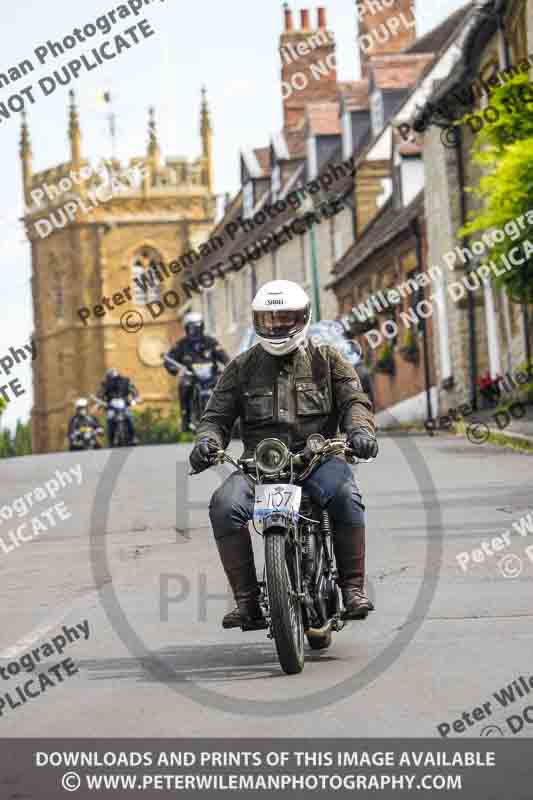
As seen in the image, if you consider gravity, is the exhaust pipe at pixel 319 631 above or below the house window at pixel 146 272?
below

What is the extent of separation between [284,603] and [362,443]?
0.97 m

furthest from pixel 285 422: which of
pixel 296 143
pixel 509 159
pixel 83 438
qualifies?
pixel 296 143

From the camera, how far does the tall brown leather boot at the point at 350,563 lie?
807 centimetres

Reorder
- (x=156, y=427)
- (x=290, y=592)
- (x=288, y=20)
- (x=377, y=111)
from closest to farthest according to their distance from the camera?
(x=290, y=592) → (x=377, y=111) → (x=288, y=20) → (x=156, y=427)

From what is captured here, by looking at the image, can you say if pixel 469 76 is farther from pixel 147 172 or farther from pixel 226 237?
pixel 147 172

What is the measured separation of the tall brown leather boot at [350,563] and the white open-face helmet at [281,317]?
0.88 m

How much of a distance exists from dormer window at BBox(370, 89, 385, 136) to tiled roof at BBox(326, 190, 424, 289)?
222 cm

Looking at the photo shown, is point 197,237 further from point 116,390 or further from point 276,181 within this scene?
point 116,390

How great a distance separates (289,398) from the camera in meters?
8.22

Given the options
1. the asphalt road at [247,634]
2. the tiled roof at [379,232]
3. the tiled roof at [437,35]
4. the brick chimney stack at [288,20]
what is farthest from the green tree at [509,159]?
the brick chimney stack at [288,20]

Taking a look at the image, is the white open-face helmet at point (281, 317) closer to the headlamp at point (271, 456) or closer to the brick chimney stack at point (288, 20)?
the headlamp at point (271, 456)

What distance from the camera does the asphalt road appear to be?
264 inches

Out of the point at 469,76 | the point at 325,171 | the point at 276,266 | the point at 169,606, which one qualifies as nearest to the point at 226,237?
the point at 276,266

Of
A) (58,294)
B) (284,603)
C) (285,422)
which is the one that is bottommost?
(284,603)
